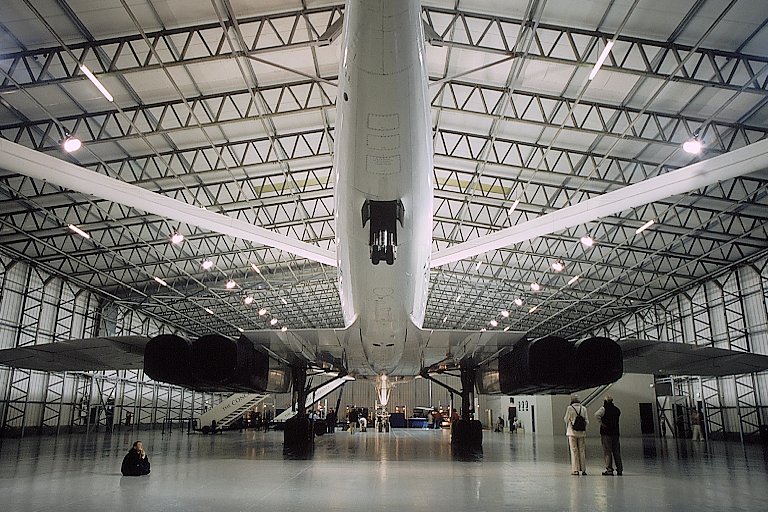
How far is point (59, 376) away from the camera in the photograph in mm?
26281

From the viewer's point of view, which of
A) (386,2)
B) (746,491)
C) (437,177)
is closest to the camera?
(386,2)

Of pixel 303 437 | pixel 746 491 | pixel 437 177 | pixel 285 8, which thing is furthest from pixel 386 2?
pixel 437 177

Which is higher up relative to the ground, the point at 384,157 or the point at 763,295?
the point at 763,295

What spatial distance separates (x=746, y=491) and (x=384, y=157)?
5.28m

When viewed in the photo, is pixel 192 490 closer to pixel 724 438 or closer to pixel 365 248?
pixel 365 248

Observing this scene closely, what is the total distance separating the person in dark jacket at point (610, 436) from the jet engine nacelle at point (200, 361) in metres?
5.53

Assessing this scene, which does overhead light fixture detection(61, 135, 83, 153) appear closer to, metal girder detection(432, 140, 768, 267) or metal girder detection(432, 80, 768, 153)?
metal girder detection(432, 80, 768, 153)

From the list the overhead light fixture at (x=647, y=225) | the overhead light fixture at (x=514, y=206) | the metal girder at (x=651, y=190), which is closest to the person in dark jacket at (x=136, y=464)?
the metal girder at (x=651, y=190)

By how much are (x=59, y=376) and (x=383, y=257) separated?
26083 millimetres

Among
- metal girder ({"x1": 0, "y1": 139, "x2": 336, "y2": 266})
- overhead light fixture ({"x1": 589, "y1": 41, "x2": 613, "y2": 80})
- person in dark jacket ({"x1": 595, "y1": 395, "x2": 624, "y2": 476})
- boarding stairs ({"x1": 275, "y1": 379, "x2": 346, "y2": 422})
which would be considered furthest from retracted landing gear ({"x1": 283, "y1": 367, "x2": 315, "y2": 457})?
overhead light fixture ({"x1": 589, "y1": 41, "x2": 613, "y2": 80})

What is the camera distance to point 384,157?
5594mm

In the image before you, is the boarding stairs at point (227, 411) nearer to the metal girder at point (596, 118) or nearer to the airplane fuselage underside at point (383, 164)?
the metal girder at point (596, 118)

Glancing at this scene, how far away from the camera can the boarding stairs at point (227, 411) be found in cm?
2527

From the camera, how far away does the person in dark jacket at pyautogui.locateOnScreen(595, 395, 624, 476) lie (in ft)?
24.0
